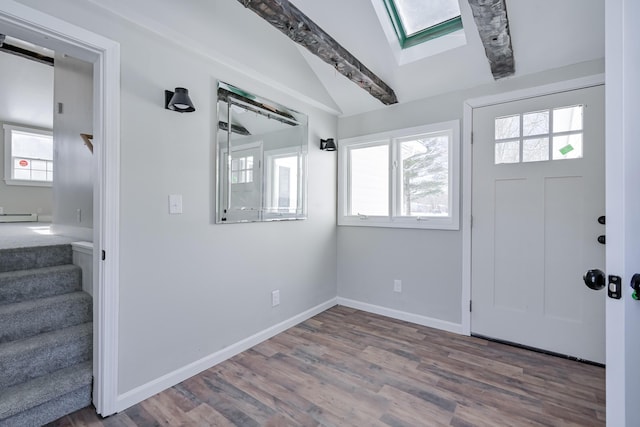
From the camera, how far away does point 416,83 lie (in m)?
2.82

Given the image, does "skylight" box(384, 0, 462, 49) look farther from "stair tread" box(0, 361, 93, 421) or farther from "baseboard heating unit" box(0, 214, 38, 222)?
"baseboard heating unit" box(0, 214, 38, 222)

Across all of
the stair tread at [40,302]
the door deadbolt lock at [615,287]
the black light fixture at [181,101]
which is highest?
the black light fixture at [181,101]

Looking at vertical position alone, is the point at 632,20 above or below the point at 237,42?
below

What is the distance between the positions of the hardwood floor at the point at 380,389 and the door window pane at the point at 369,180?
1.39 m

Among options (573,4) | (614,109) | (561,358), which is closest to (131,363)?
(614,109)

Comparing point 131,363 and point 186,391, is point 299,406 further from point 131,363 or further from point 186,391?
point 131,363

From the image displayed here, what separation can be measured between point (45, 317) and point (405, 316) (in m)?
2.91

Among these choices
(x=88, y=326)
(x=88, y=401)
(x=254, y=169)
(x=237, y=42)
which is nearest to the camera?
(x=88, y=401)

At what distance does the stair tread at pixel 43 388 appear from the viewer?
4.93 feet

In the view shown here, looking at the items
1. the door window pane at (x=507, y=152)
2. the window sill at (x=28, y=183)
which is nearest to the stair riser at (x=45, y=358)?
the door window pane at (x=507, y=152)

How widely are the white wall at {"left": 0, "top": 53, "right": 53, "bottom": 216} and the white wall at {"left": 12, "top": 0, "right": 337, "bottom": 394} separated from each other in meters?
3.16

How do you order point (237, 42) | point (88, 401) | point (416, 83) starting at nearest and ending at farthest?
point (88, 401)
point (237, 42)
point (416, 83)

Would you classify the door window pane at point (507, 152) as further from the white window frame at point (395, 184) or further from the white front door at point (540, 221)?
the white window frame at point (395, 184)

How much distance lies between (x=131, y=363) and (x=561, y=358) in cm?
307
